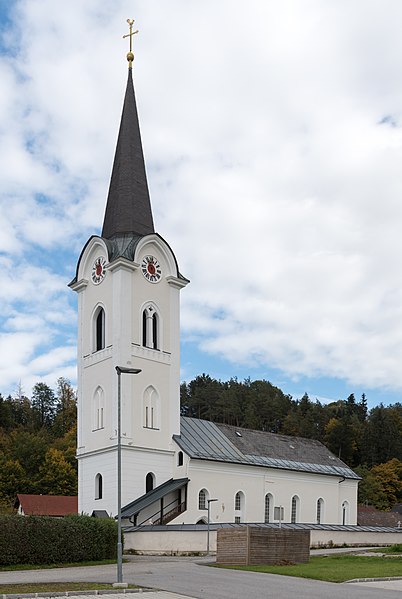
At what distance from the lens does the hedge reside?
32281mm

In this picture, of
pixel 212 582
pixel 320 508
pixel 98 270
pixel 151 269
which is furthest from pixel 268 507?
pixel 212 582

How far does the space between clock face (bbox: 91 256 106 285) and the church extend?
7 cm

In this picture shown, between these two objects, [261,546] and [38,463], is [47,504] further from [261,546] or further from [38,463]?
[261,546]

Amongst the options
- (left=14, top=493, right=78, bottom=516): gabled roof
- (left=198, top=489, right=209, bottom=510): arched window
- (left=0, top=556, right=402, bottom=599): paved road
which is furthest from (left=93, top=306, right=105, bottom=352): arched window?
(left=14, top=493, right=78, bottom=516): gabled roof

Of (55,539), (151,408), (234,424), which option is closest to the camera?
(55,539)

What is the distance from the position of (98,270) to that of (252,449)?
18321 mm

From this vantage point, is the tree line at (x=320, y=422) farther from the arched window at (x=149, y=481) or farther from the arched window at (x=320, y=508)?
the arched window at (x=149, y=481)

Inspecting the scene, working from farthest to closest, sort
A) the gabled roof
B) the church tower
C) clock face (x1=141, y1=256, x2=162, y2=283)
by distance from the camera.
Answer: the gabled roof → clock face (x1=141, y1=256, x2=162, y2=283) → the church tower

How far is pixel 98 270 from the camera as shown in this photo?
54.5 m

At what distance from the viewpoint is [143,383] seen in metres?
51.8

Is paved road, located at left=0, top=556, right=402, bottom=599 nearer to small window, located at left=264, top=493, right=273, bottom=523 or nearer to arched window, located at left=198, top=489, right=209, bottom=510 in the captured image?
arched window, located at left=198, top=489, right=209, bottom=510

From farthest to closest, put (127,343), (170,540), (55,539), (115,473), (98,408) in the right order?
(98,408)
(127,343)
(115,473)
(170,540)
(55,539)

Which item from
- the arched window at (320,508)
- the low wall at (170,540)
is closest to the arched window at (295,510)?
the arched window at (320,508)

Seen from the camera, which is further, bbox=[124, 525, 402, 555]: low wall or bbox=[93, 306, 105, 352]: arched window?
bbox=[93, 306, 105, 352]: arched window
